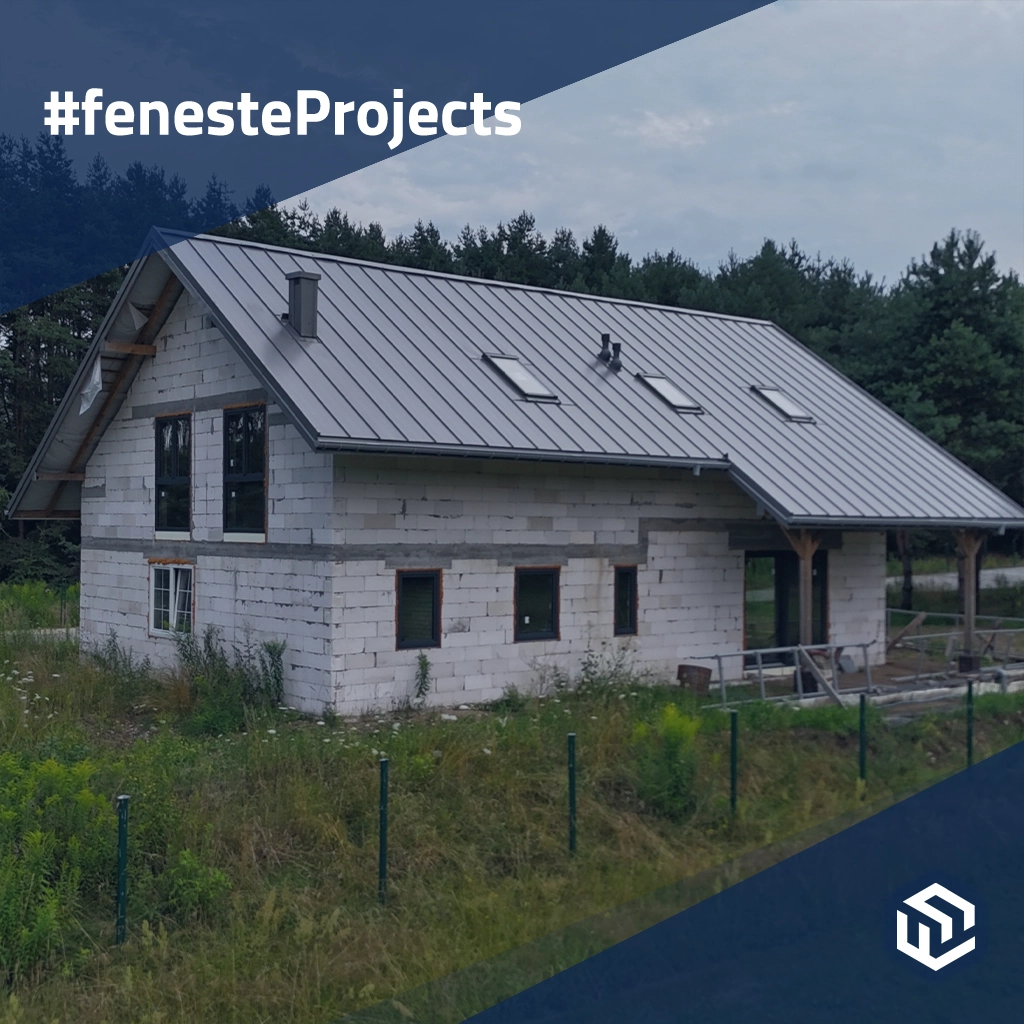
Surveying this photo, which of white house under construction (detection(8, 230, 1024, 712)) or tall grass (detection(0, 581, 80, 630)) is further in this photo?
tall grass (detection(0, 581, 80, 630))

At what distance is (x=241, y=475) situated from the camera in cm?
1764

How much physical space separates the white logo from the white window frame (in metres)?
11.8

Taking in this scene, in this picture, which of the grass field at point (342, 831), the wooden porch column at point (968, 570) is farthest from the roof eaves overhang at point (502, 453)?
the wooden porch column at point (968, 570)

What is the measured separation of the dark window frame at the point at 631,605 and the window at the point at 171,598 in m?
6.62

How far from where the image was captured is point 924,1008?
8.60 m

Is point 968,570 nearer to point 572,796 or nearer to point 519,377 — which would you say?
point 519,377

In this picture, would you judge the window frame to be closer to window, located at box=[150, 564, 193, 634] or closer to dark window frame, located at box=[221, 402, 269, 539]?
dark window frame, located at box=[221, 402, 269, 539]

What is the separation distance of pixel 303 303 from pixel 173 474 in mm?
4149

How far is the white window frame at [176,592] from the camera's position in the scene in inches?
738

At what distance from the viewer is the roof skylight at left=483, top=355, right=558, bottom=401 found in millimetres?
18250

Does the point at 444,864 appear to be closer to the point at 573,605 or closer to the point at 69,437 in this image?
the point at 573,605

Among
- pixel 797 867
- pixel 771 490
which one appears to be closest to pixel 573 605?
pixel 771 490
